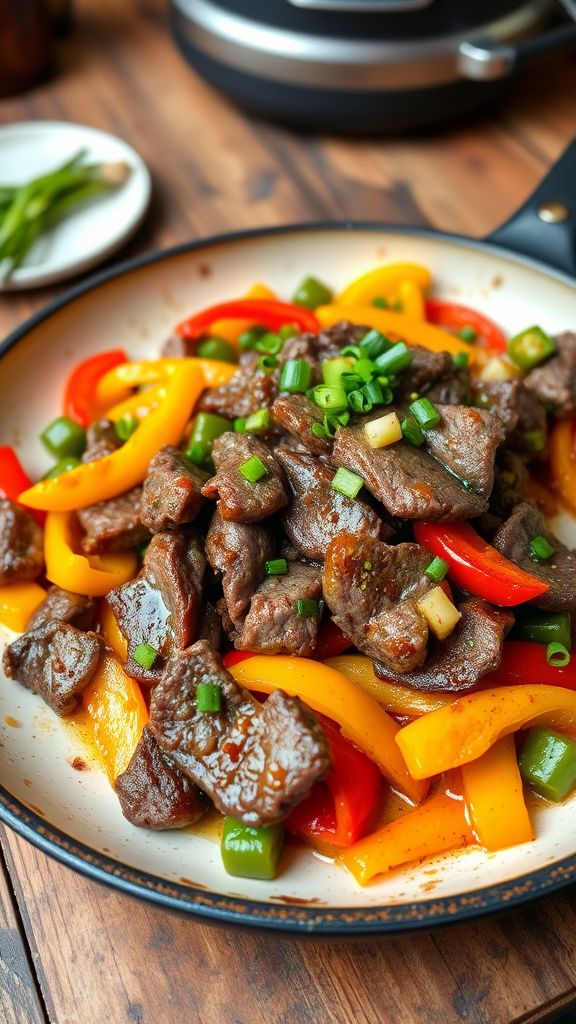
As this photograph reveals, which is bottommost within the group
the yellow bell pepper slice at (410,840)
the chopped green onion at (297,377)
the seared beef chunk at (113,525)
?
the yellow bell pepper slice at (410,840)

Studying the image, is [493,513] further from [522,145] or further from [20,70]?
[20,70]

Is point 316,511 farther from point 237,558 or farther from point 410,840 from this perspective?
point 410,840

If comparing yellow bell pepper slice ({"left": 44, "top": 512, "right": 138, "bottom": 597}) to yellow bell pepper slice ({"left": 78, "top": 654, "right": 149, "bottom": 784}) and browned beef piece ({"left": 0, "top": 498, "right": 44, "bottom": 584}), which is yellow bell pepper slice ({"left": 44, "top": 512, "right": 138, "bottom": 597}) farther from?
yellow bell pepper slice ({"left": 78, "top": 654, "right": 149, "bottom": 784})

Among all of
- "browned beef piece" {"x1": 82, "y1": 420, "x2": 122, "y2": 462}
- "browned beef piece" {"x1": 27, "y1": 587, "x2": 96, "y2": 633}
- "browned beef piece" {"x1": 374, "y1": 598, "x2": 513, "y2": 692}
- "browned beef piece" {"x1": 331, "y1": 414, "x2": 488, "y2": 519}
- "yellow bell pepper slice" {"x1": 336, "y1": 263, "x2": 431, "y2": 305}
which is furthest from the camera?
"yellow bell pepper slice" {"x1": 336, "y1": 263, "x2": 431, "y2": 305}

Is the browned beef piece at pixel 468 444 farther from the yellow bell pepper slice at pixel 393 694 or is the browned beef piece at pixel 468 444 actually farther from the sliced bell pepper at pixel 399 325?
the sliced bell pepper at pixel 399 325

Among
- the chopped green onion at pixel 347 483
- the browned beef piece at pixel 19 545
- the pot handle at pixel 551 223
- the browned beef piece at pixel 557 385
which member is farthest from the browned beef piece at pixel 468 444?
the browned beef piece at pixel 19 545

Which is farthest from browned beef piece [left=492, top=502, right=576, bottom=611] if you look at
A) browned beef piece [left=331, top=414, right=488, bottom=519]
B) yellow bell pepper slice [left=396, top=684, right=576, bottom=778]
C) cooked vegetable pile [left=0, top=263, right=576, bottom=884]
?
Answer: yellow bell pepper slice [left=396, top=684, right=576, bottom=778]

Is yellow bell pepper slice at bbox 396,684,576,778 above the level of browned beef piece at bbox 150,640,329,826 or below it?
below
